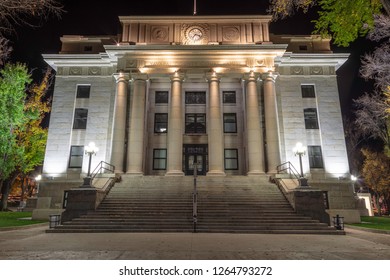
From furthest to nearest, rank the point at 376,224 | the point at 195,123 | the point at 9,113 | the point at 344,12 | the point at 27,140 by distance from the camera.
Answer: the point at 27,140
the point at 195,123
the point at 9,113
the point at 376,224
the point at 344,12

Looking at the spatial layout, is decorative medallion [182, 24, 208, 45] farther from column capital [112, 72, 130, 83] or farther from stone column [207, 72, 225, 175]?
column capital [112, 72, 130, 83]

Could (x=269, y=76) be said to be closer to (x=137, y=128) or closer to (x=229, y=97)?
(x=229, y=97)

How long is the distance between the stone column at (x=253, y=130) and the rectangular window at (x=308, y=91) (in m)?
4.92

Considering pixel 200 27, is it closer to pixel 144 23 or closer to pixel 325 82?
pixel 144 23

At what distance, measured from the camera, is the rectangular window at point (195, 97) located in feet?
94.0

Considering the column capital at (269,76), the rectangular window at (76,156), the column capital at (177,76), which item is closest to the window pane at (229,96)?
the column capital at (269,76)

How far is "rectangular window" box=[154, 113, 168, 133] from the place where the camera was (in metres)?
27.7

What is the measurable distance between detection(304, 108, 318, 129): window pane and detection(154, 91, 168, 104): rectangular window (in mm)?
14071

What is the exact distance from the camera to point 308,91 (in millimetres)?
26391

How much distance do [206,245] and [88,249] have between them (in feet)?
12.2

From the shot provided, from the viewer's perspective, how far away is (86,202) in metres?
15.7

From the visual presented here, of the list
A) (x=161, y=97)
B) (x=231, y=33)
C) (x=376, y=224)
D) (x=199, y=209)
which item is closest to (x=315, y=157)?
(x=376, y=224)

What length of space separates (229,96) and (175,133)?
8.14 metres

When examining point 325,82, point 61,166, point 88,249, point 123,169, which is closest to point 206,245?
point 88,249
